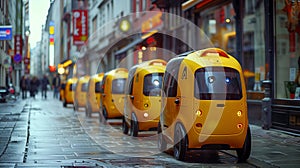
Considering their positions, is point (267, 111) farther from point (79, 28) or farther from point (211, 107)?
point (79, 28)

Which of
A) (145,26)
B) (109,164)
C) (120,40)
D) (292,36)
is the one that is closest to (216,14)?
(292,36)

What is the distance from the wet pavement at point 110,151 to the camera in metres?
9.16

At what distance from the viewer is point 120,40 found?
3538 centimetres

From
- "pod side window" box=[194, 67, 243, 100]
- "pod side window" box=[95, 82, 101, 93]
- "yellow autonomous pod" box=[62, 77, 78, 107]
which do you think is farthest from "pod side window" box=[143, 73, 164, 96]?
"yellow autonomous pod" box=[62, 77, 78, 107]

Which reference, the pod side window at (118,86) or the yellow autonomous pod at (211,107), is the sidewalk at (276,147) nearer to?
the yellow autonomous pod at (211,107)

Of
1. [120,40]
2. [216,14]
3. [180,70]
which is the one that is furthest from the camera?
[120,40]

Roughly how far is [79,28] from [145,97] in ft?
111

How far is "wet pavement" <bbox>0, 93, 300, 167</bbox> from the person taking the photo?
9.16 meters

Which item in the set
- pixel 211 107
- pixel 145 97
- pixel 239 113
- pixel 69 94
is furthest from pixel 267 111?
pixel 69 94

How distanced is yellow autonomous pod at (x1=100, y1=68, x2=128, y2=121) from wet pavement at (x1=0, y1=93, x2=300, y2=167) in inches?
69.0

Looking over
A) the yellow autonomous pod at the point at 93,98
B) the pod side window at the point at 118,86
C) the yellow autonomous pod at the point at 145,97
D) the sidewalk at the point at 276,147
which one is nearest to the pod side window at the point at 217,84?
the sidewalk at the point at 276,147

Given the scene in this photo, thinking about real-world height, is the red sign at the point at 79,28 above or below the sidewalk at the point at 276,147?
above

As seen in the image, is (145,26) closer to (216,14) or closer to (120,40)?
(120,40)

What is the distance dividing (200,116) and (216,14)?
11376 millimetres
